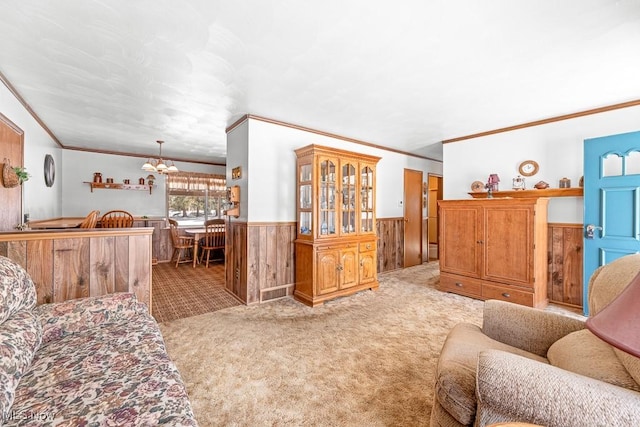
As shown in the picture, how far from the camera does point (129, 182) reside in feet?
19.2

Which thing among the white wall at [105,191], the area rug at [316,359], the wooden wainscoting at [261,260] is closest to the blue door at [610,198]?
the area rug at [316,359]

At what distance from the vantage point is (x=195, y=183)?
6547 mm

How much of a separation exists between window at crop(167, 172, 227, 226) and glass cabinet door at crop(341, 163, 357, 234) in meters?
3.50

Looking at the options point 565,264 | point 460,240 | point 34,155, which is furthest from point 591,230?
point 34,155

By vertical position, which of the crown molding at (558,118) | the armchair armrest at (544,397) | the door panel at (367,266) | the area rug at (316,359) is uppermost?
the crown molding at (558,118)

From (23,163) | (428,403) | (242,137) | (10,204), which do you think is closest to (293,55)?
(242,137)

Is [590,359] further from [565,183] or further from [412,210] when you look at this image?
[412,210]

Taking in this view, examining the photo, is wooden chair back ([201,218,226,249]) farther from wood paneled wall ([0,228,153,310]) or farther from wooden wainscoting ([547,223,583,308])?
wooden wainscoting ([547,223,583,308])

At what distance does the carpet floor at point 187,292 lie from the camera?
324cm

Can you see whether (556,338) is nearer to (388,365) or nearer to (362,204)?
(388,365)

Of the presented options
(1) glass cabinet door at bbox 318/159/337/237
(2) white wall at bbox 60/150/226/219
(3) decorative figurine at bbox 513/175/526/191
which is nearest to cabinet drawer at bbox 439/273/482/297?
(3) decorative figurine at bbox 513/175/526/191

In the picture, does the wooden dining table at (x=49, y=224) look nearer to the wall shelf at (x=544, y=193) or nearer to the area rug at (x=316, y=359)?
the area rug at (x=316, y=359)

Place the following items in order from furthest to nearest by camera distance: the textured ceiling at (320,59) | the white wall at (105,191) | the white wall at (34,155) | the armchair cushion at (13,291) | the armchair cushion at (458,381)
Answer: the white wall at (105,191) → the white wall at (34,155) → the textured ceiling at (320,59) → the armchair cushion at (13,291) → the armchair cushion at (458,381)

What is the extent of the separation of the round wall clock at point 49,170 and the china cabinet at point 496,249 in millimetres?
5917
